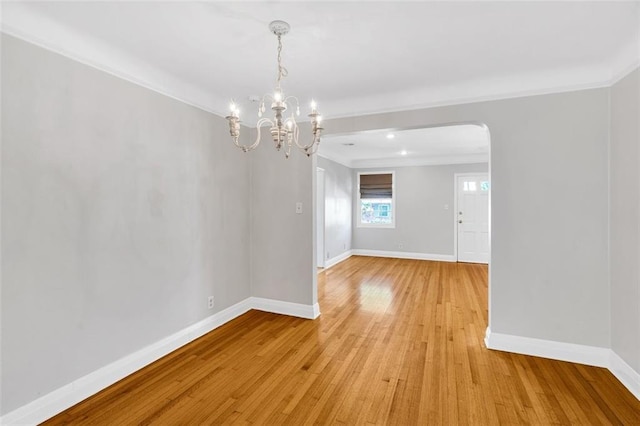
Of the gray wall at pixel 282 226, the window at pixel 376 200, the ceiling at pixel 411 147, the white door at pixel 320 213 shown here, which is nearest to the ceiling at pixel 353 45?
the gray wall at pixel 282 226

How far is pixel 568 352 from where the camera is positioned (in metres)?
2.57

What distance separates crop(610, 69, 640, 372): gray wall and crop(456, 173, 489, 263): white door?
14.7 feet

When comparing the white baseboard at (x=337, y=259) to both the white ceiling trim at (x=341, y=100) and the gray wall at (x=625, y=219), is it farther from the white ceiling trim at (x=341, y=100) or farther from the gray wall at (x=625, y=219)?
the gray wall at (x=625, y=219)

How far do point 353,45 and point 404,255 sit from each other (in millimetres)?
5999

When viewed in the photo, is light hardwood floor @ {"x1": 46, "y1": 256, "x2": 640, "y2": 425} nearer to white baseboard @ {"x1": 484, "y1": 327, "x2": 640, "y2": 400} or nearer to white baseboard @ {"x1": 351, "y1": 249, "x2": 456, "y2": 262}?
white baseboard @ {"x1": 484, "y1": 327, "x2": 640, "y2": 400}

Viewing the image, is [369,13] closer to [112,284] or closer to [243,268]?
[112,284]

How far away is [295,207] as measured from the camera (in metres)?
3.62

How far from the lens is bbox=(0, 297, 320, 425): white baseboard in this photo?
5.93ft

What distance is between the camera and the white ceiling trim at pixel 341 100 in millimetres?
1859

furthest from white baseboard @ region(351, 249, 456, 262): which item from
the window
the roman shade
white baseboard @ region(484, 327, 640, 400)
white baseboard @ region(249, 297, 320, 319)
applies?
white baseboard @ region(484, 327, 640, 400)

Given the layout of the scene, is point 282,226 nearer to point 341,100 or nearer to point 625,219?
point 341,100

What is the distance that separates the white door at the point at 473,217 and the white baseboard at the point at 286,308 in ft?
15.3

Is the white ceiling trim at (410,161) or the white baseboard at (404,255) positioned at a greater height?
the white ceiling trim at (410,161)

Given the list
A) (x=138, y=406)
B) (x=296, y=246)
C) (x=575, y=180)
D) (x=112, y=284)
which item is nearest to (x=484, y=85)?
(x=575, y=180)
